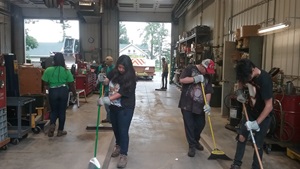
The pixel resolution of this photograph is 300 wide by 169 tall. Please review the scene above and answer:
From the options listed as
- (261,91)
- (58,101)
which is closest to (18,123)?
(58,101)

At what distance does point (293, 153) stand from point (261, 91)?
1692 mm

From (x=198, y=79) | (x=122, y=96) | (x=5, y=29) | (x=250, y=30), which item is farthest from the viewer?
(x=5, y=29)

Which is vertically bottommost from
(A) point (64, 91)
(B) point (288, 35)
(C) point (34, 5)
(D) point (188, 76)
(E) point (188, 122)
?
(E) point (188, 122)

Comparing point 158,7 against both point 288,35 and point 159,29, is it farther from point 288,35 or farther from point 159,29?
point 159,29

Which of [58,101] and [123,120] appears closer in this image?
[123,120]

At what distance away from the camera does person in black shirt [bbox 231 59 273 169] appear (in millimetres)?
2980

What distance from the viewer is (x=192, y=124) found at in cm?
427

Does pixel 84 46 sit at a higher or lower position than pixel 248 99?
higher

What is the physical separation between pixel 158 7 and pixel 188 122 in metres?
13.3

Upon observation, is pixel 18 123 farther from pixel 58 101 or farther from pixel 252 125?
pixel 252 125

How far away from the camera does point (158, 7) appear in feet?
54.5

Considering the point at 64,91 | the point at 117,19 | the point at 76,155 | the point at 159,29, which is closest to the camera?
the point at 76,155

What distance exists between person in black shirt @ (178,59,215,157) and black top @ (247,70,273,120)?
903 mm

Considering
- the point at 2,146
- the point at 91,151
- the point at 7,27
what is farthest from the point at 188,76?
the point at 7,27
